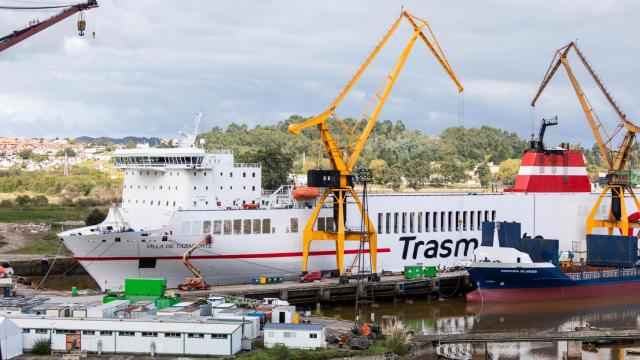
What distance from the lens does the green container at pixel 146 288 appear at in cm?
3641

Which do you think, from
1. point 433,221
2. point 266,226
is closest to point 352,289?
point 266,226

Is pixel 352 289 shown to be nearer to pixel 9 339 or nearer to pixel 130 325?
pixel 130 325

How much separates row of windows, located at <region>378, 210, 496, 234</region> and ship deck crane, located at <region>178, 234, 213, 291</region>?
36.4 feet

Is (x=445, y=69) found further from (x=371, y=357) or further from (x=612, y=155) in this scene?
(x=371, y=357)

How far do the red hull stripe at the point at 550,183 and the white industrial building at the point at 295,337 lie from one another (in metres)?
31.7

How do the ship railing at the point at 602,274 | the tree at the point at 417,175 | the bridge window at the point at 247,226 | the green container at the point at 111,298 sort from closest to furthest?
the green container at the point at 111,298 < the bridge window at the point at 247,226 < the ship railing at the point at 602,274 < the tree at the point at 417,175

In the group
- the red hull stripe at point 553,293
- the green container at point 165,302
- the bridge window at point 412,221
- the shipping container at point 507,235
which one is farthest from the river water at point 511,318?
the green container at point 165,302

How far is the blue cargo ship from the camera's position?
46.1m

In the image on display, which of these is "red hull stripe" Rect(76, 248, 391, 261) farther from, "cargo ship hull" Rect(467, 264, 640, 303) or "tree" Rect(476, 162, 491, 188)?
"tree" Rect(476, 162, 491, 188)

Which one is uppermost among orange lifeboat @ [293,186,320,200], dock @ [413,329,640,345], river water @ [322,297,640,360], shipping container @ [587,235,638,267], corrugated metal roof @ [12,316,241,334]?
orange lifeboat @ [293,186,320,200]

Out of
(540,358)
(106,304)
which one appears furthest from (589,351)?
(106,304)

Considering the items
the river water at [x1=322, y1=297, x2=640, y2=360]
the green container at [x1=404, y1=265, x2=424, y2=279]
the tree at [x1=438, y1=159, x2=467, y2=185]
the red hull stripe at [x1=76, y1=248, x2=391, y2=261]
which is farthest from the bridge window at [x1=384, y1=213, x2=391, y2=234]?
the tree at [x1=438, y1=159, x2=467, y2=185]

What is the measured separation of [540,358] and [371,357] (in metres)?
9.50

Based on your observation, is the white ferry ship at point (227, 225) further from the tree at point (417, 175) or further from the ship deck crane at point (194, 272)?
the tree at point (417, 175)
